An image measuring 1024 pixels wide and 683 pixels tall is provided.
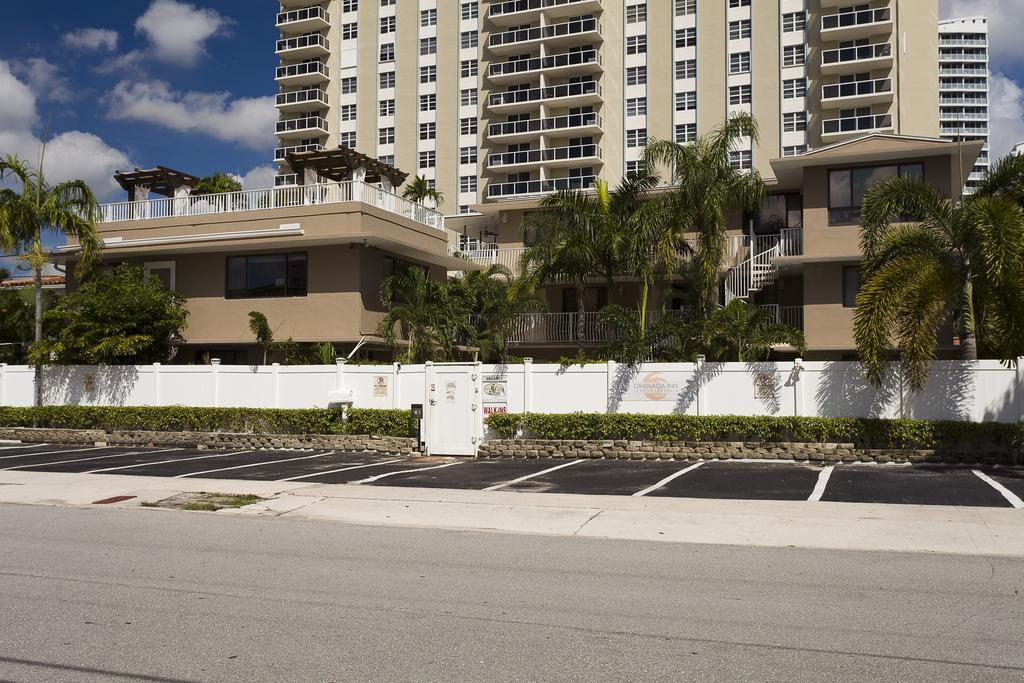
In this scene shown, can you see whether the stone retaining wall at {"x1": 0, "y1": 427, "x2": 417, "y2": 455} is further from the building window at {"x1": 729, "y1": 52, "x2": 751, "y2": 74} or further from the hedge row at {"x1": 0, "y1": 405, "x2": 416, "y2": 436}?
the building window at {"x1": 729, "y1": 52, "x2": 751, "y2": 74}

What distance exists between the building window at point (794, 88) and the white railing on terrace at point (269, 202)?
1363 inches

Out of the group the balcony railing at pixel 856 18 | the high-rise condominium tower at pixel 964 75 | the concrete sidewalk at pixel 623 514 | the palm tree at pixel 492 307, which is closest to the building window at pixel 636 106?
the balcony railing at pixel 856 18

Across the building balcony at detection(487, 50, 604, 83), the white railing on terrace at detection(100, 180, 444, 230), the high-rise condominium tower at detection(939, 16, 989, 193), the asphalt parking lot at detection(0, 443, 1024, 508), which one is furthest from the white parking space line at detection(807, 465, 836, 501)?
the high-rise condominium tower at detection(939, 16, 989, 193)

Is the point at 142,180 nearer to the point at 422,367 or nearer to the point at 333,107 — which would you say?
the point at 422,367

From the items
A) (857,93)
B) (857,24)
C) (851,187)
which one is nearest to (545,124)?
(857,93)

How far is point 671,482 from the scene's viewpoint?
16.4 metres

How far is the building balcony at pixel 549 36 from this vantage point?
60344mm

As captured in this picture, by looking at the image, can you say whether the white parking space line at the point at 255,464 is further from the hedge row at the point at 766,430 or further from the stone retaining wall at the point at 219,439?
the hedge row at the point at 766,430

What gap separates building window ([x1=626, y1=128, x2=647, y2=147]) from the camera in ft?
201

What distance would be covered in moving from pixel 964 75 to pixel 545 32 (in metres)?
118

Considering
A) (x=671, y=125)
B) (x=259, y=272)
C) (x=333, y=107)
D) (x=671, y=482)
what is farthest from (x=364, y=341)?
(x=333, y=107)

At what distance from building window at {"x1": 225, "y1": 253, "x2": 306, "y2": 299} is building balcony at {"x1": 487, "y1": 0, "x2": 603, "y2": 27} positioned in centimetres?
3938

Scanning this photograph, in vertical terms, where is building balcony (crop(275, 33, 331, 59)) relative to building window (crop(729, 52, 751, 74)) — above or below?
above

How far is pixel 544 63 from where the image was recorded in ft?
203
